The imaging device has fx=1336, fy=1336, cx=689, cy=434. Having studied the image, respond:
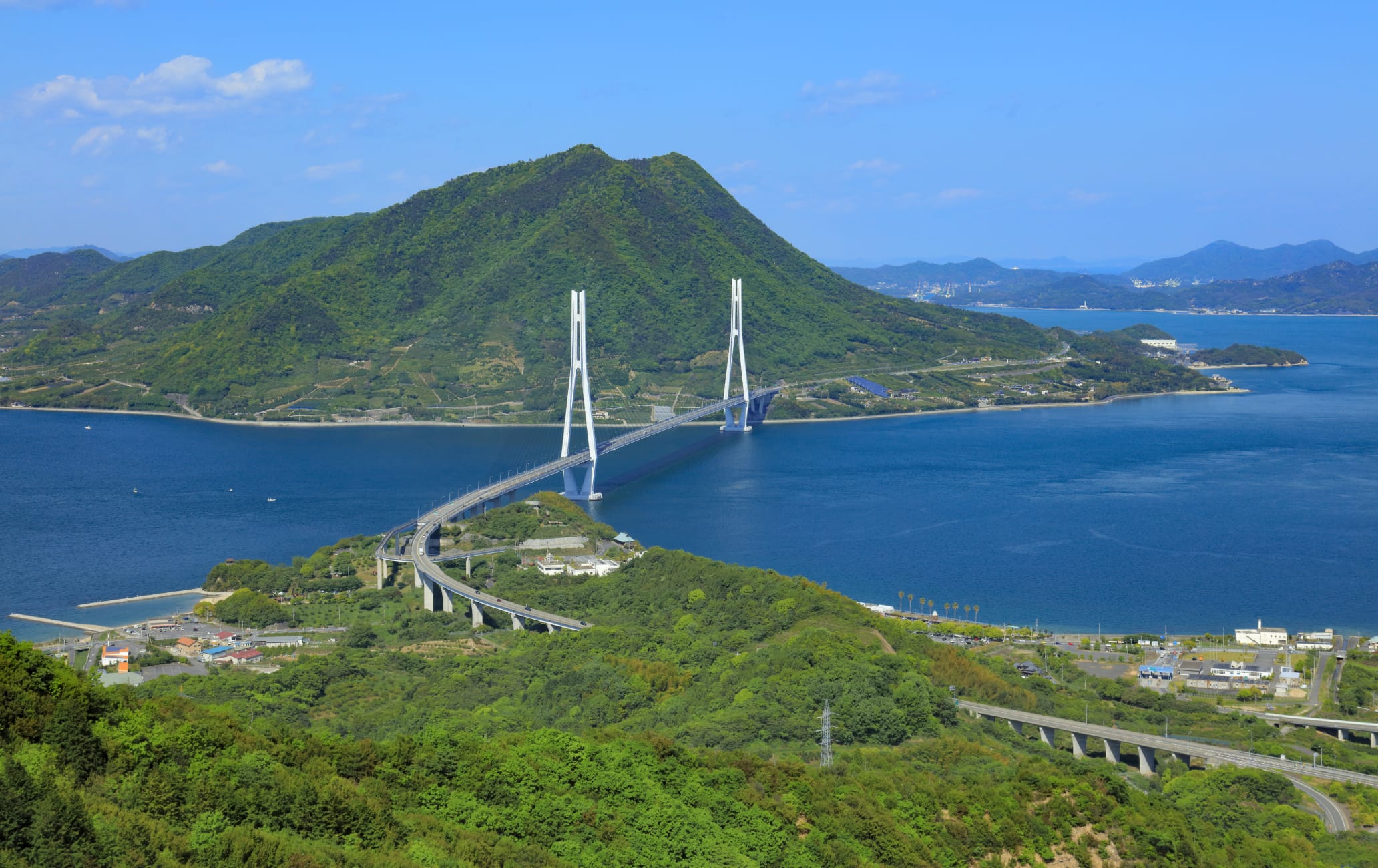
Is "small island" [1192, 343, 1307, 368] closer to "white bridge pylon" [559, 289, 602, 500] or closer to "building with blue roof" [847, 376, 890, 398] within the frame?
"building with blue roof" [847, 376, 890, 398]

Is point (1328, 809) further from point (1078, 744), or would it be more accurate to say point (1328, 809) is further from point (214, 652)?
point (214, 652)

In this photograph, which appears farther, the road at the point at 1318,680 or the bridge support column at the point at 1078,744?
the road at the point at 1318,680

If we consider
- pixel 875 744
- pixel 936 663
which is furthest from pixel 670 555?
pixel 875 744

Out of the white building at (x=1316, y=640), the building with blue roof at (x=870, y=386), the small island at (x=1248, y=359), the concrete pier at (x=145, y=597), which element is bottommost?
the white building at (x=1316, y=640)

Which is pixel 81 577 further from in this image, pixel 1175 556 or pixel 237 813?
pixel 1175 556

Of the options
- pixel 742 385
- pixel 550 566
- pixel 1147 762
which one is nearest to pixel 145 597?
pixel 550 566

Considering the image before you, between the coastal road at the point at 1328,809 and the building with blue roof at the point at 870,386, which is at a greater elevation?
the building with blue roof at the point at 870,386

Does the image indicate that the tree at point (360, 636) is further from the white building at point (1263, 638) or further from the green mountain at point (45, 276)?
the green mountain at point (45, 276)

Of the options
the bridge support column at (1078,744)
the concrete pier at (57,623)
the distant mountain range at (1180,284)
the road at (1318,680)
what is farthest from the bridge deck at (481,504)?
the distant mountain range at (1180,284)
